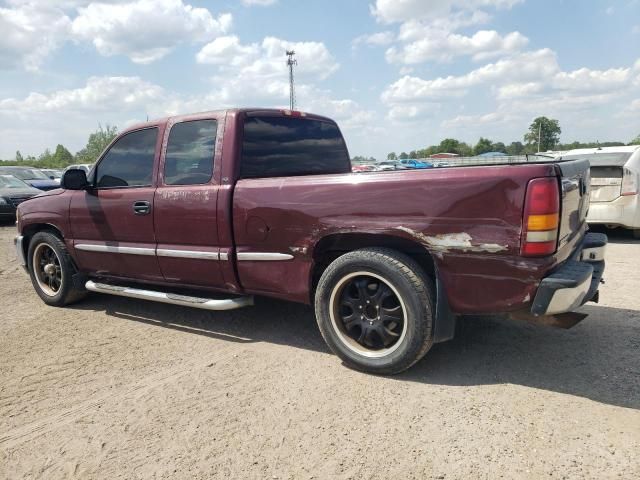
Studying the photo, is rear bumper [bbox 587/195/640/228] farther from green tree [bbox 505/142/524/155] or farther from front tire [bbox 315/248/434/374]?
green tree [bbox 505/142/524/155]

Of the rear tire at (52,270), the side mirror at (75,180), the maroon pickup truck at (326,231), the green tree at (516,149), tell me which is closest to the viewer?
the maroon pickup truck at (326,231)

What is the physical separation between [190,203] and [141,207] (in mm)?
621

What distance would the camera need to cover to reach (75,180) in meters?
4.70

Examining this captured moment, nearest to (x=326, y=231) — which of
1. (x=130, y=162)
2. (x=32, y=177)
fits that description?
(x=130, y=162)

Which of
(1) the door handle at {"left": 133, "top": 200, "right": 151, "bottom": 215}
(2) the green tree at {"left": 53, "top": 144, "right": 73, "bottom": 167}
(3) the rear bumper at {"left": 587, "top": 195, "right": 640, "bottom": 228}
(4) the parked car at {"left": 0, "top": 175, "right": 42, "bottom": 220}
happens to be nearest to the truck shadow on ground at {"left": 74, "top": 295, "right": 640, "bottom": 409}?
(1) the door handle at {"left": 133, "top": 200, "right": 151, "bottom": 215}

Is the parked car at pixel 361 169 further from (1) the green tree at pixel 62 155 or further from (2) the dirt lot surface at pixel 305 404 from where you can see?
(1) the green tree at pixel 62 155

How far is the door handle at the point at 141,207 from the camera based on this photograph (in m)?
4.27

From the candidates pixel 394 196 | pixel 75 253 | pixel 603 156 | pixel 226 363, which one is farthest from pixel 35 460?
pixel 603 156

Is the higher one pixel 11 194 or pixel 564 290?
pixel 11 194

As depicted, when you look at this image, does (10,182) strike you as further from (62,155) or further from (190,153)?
(62,155)

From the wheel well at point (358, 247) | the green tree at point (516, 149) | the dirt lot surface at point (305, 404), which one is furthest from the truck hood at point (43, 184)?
the green tree at point (516, 149)

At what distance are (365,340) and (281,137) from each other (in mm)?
1948

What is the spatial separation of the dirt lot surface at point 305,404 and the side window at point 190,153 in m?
1.40

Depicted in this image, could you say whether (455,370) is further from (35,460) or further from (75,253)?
(75,253)
